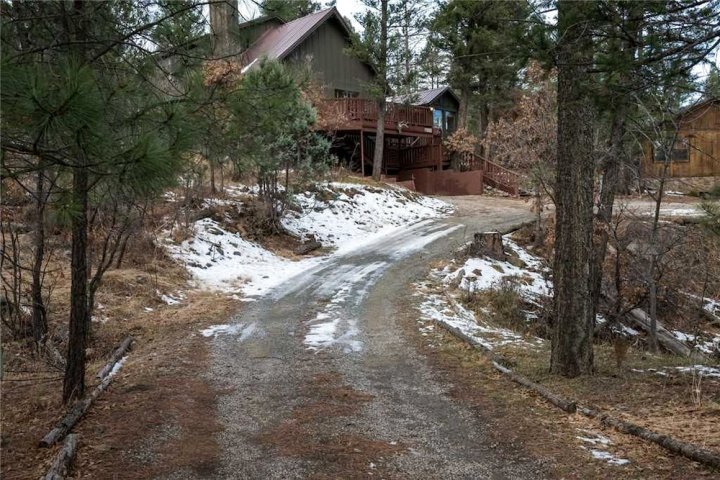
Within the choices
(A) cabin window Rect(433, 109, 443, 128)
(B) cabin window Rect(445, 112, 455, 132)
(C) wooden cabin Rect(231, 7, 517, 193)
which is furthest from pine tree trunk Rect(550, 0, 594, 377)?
(B) cabin window Rect(445, 112, 455, 132)

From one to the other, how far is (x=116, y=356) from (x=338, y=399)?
310 centimetres

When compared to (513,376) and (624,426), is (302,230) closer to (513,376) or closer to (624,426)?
(513,376)

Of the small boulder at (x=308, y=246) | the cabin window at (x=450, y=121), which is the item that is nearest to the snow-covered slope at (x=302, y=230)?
the small boulder at (x=308, y=246)

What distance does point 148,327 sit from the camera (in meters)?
8.56

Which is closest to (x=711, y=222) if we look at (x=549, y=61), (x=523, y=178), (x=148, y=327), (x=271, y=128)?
(x=549, y=61)

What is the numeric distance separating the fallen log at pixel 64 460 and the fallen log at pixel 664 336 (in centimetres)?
830

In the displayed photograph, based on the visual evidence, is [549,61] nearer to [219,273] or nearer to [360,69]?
[219,273]

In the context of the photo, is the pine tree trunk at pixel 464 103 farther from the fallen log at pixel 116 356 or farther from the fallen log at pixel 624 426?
the fallen log at pixel 116 356

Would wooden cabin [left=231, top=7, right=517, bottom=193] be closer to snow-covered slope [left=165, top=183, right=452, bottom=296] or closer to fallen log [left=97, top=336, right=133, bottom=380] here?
snow-covered slope [left=165, top=183, right=452, bottom=296]

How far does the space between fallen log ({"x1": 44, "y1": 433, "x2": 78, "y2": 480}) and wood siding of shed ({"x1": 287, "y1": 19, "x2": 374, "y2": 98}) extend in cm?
2275

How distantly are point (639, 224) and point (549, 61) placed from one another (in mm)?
7219

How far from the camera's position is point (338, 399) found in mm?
5625

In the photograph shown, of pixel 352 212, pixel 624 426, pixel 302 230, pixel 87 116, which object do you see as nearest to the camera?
pixel 87 116

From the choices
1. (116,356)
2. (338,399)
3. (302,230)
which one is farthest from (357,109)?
(338,399)
